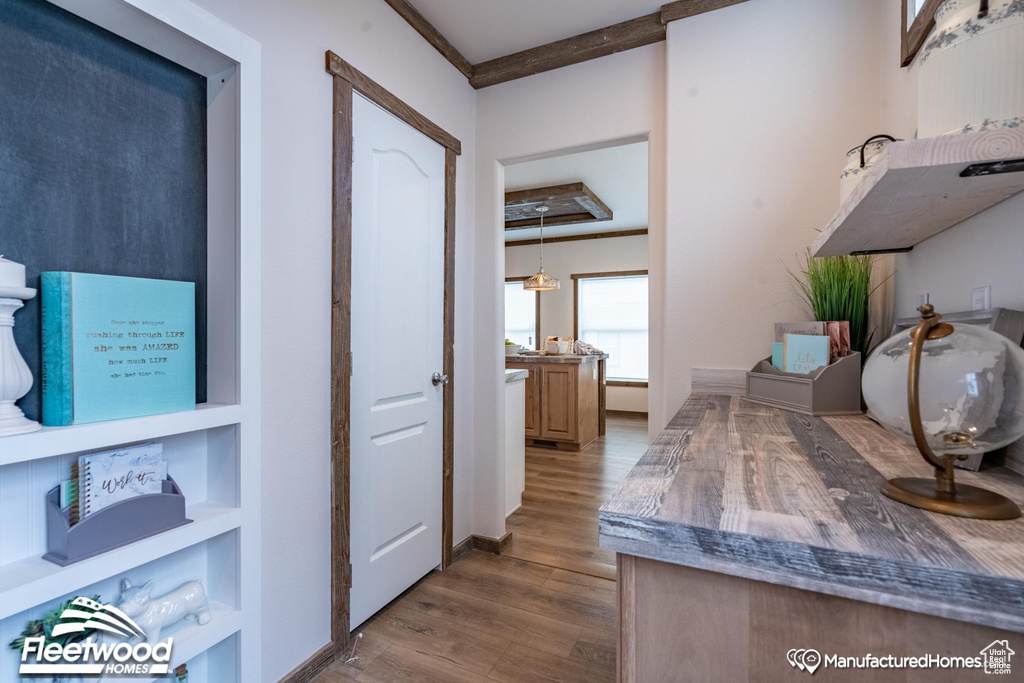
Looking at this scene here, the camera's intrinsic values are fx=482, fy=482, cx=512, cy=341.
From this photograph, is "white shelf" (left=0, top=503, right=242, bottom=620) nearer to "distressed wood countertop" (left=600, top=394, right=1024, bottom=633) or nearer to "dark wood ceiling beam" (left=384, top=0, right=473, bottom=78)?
"distressed wood countertop" (left=600, top=394, right=1024, bottom=633)

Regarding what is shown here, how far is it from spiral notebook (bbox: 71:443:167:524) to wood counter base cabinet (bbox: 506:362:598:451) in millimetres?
3863

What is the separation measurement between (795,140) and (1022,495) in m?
1.66

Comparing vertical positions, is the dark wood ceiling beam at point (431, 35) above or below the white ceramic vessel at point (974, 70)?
above

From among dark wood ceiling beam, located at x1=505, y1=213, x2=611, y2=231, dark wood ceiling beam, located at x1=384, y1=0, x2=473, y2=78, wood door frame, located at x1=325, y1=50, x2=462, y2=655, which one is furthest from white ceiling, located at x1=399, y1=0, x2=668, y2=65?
dark wood ceiling beam, located at x1=505, y1=213, x2=611, y2=231

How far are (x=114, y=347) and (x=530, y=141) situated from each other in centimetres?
204

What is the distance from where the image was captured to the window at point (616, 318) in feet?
22.5

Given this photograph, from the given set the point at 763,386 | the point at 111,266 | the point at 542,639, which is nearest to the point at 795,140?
the point at 763,386

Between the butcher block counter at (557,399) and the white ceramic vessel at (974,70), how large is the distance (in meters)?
4.12

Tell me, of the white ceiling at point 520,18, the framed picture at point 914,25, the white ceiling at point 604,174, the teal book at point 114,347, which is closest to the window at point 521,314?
the white ceiling at point 604,174

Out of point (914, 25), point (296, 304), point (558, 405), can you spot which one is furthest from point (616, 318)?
point (296, 304)

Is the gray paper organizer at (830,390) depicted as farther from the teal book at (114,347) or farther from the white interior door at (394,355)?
the teal book at (114,347)

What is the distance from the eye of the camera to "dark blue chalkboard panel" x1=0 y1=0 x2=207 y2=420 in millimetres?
999

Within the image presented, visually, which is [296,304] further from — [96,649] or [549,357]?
[549,357]

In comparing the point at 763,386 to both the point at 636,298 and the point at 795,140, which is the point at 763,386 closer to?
the point at 795,140
